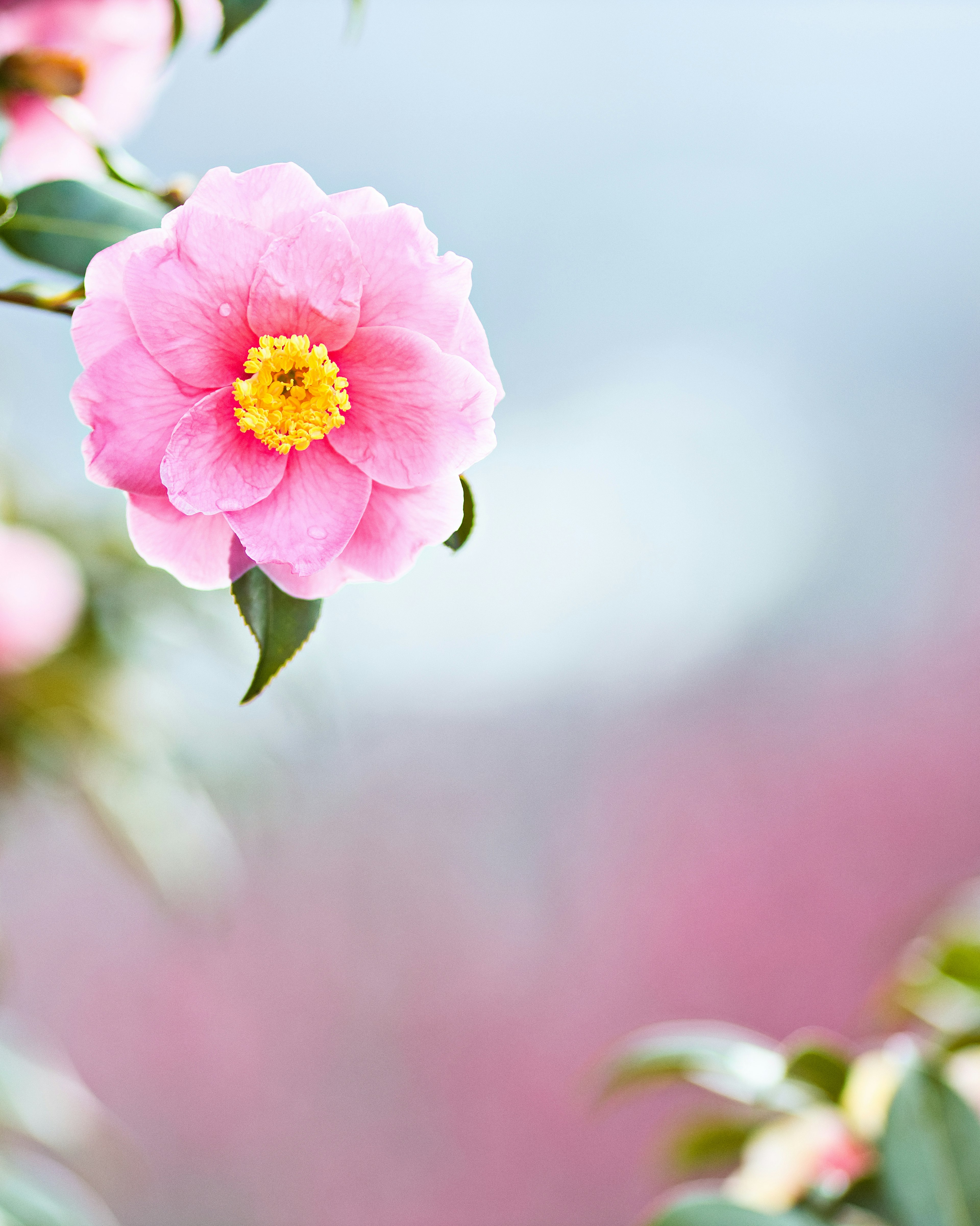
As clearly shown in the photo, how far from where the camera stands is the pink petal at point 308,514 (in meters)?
0.28

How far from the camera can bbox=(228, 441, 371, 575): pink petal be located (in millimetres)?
279

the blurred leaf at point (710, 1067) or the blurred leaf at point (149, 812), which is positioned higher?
the blurred leaf at point (149, 812)

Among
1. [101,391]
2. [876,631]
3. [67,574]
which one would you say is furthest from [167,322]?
[876,631]

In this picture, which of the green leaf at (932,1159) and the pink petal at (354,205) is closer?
the pink petal at (354,205)

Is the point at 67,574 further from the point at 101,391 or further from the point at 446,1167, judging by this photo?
the point at 446,1167

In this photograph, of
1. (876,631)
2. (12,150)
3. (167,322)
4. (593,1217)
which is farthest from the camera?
(876,631)

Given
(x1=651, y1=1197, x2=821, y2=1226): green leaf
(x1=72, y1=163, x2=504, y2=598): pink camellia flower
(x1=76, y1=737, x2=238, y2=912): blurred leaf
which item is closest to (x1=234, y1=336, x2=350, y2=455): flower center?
(x1=72, y1=163, x2=504, y2=598): pink camellia flower

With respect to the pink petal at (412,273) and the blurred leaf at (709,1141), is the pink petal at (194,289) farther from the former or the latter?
the blurred leaf at (709,1141)

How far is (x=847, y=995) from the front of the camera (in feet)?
8.52

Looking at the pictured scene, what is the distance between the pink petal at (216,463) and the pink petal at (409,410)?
0.02m

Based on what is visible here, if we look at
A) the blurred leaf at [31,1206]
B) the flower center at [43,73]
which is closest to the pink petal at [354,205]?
the flower center at [43,73]

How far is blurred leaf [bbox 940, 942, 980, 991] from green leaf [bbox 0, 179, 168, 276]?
24.3 inches

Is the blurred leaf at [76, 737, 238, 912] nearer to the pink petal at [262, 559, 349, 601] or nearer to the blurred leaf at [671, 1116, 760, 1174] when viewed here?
the blurred leaf at [671, 1116, 760, 1174]

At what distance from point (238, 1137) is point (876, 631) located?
214 cm
